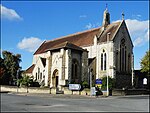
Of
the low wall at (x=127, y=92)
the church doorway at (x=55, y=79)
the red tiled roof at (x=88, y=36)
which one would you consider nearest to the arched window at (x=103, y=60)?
the red tiled roof at (x=88, y=36)

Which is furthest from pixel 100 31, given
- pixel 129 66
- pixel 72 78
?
pixel 72 78

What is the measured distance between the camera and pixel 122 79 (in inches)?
2135

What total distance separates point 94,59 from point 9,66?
25.8 m

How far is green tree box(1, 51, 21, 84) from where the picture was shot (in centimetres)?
6862

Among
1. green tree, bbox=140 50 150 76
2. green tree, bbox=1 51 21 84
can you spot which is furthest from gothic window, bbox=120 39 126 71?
green tree, bbox=1 51 21 84

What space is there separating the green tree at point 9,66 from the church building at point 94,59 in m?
10.9

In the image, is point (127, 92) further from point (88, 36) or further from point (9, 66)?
point (9, 66)

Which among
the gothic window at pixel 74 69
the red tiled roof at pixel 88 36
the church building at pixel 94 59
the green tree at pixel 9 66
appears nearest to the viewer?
the church building at pixel 94 59

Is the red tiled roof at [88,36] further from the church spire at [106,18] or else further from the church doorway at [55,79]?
the church doorway at [55,79]

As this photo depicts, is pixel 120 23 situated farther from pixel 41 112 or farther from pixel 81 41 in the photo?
pixel 41 112

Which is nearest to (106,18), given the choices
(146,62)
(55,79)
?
(146,62)

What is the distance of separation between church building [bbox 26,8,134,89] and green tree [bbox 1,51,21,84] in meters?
10.9

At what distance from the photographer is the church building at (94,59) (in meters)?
50.1

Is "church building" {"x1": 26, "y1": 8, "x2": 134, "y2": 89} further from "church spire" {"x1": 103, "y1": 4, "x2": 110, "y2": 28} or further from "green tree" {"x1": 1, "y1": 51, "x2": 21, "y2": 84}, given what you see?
"green tree" {"x1": 1, "y1": 51, "x2": 21, "y2": 84}
